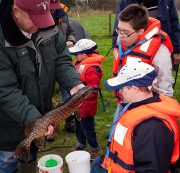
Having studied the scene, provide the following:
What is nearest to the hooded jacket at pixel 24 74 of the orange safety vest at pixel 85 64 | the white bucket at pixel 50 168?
the white bucket at pixel 50 168

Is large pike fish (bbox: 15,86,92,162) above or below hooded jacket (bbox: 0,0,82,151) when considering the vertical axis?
below

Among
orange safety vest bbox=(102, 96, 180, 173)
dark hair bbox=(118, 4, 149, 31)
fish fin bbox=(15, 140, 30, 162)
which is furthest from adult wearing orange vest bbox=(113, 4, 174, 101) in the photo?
fish fin bbox=(15, 140, 30, 162)

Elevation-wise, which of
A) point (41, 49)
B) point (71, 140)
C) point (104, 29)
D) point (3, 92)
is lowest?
point (104, 29)

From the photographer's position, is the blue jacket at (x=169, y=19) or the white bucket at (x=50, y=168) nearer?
the white bucket at (x=50, y=168)

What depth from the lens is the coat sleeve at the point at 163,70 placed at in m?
4.58

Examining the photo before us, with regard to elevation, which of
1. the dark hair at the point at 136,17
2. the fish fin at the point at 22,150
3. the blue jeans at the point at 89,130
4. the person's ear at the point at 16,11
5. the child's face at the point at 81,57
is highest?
the person's ear at the point at 16,11

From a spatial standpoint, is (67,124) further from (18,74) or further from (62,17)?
(18,74)

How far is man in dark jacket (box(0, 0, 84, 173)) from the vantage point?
11.6 ft

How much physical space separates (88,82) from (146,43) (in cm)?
128

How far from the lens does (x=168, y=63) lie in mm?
4590

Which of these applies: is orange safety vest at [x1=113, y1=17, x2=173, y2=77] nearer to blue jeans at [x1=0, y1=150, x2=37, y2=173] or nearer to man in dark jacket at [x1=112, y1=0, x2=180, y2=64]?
man in dark jacket at [x1=112, y1=0, x2=180, y2=64]

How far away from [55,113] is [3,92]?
0.55m

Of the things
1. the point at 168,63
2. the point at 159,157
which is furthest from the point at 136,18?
the point at 159,157

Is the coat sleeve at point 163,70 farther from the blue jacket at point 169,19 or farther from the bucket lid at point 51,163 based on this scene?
the bucket lid at point 51,163
